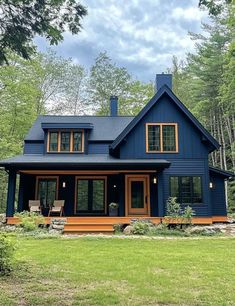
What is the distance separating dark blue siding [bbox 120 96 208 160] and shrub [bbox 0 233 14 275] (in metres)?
9.61

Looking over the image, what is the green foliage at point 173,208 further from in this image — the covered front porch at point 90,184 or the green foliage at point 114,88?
the green foliage at point 114,88

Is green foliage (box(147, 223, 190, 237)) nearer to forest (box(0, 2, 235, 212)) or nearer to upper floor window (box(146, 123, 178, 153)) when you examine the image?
upper floor window (box(146, 123, 178, 153))

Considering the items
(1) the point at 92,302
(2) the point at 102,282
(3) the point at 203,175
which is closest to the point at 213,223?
(3) the point at 203,175

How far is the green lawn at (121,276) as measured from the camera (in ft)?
13.5

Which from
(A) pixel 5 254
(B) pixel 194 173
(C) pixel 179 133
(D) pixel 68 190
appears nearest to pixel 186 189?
(B) pixel 194 173

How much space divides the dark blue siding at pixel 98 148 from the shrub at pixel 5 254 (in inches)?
426

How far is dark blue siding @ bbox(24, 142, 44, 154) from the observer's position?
16297 millimetres

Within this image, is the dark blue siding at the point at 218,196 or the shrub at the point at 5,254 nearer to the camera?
the shrub at the point at 5,254

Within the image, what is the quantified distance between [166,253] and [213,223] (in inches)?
309

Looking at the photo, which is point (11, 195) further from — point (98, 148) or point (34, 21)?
point (34, 21)

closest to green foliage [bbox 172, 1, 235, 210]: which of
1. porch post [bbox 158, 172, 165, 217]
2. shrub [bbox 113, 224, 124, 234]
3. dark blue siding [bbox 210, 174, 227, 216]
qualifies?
dark blue siding [bbox 210, 174, 227, 216]

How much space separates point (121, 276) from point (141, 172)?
363 inches

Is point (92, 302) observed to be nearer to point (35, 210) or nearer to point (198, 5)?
point (198, 5)

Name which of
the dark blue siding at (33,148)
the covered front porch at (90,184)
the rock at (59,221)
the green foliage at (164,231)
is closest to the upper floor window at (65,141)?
the dark blue siding at (33,148)
